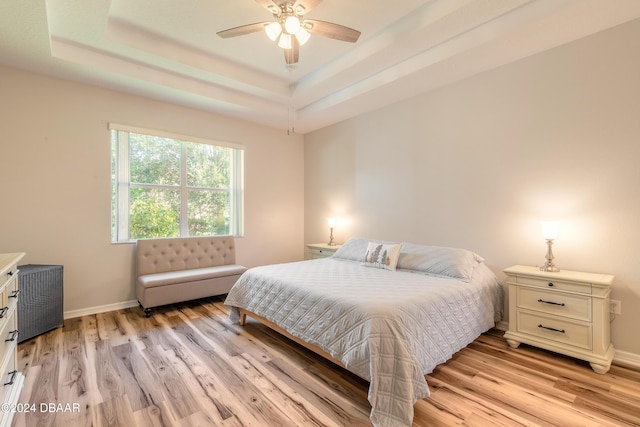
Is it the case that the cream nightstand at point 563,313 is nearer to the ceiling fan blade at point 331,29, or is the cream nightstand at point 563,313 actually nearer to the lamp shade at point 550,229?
the lamp shade at point 550,229

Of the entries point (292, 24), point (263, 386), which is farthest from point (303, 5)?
point (263, 386)

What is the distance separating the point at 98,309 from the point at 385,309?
3489 millimetres

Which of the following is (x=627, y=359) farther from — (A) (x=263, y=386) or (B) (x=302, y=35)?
(B) (x=302, y=35)

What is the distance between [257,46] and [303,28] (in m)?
1.00

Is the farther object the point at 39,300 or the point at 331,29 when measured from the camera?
the point at 39,300

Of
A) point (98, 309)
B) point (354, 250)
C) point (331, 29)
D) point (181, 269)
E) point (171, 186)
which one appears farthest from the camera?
point (171, 186)

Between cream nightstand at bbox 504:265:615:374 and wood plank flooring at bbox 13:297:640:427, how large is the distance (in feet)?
0.41

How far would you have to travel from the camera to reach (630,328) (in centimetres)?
237

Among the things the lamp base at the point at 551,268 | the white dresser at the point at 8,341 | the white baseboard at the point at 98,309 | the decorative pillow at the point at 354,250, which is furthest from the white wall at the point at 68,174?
the lamp base at the point at 551,268

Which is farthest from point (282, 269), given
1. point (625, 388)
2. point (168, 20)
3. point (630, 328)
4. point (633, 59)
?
point (633, 59)

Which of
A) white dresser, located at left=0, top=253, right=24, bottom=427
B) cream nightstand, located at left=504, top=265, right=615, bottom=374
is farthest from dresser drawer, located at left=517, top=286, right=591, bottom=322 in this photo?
white dresser, located at left=0, top=253, right=24, bottom=427

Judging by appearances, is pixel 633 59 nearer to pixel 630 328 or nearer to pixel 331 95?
pixel 630 328

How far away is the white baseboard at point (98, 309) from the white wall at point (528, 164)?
11.0ft

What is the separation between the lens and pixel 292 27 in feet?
7.30
